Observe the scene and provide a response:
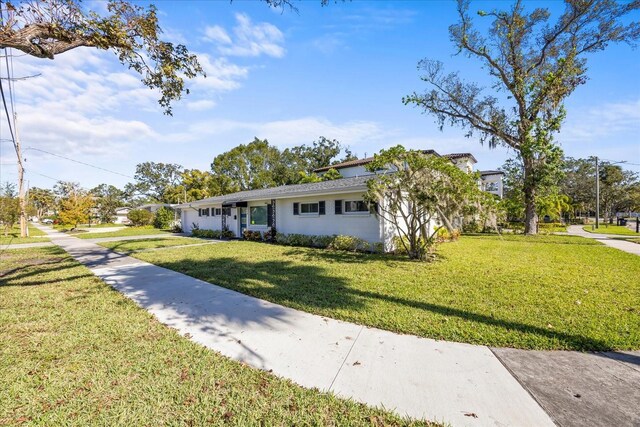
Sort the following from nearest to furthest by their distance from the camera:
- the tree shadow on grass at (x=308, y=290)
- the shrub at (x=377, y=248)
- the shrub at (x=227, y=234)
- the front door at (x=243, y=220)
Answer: the tree shadow on grass at (x=308, y=290), the shrub at (x=377, y=248), the front door at (x=243, y=220), the shrub at (x=227, y=234)

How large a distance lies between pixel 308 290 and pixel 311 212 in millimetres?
8713

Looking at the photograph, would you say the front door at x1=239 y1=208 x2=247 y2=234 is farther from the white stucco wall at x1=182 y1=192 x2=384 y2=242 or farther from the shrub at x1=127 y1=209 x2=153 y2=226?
the shrub at x1=127 y1=209 x2=153 y2=226

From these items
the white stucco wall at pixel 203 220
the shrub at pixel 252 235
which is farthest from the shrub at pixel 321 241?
the white stucco wall at pixel 203 220

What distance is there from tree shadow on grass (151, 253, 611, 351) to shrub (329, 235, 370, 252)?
11.3 ft

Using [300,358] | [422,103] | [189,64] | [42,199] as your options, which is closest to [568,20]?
[422,103]

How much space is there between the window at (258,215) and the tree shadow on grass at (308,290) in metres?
7.92

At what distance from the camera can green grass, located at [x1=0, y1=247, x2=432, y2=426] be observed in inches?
99.6

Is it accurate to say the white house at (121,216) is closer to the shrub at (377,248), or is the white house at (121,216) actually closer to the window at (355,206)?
the window at (355,206)

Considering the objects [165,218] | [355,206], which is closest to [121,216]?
[165,218]

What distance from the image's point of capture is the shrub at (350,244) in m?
12.3

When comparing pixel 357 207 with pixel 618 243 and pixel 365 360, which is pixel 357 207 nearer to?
pixel 365 360

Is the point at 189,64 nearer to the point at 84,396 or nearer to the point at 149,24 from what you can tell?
the point at 149,24

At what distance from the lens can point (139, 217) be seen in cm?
3641

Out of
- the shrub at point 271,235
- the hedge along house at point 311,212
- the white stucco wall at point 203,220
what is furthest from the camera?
the white stucco wall at point 203,220
